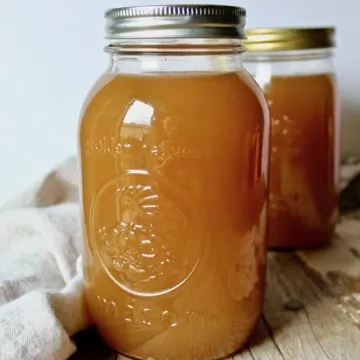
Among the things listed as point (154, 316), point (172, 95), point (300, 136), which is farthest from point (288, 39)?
point (154, 316)

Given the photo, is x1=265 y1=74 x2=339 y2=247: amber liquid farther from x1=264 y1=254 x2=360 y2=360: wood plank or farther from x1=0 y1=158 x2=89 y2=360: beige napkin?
x1=0 y1=158 x2=89 y2=360: beige napkin

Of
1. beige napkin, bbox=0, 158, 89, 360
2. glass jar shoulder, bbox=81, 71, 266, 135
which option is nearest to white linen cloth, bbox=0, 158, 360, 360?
beige napkin, bbox=0, 158, 89, 360

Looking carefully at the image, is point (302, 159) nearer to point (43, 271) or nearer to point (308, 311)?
point (308, 311)

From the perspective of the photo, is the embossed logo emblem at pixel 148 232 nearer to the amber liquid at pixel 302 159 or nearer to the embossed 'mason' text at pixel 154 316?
the embossed 'mason' text at pixel 154 316

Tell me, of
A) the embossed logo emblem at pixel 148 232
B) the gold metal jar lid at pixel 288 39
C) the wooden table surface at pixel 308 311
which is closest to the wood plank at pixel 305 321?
the wooden table surface at pixel 308 311

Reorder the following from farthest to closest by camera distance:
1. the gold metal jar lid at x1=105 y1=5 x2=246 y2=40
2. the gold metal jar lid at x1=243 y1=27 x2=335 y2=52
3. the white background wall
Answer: the white background wall → the gold metal jar lid at x1=243 y1=27 x2=335 y2=52 → the gold metal jar lid at x1=105 y1=5 x2=246 y2=40

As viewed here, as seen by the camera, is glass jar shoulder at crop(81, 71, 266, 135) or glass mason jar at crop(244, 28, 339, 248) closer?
glass jar shoulder at crop(81, 71, 266, 135)

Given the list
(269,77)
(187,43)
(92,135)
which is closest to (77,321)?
(92,135)
